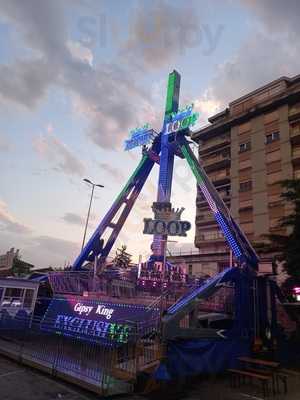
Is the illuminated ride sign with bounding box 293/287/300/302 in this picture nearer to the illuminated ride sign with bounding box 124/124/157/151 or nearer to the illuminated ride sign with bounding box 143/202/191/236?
the illuminated ride sign with bounding box 143/202/191/236

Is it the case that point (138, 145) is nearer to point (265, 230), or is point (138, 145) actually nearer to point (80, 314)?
Answer: point (265, 230)

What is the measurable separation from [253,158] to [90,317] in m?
40.7

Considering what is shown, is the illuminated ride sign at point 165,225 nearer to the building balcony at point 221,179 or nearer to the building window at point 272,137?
the building window at point 272,137

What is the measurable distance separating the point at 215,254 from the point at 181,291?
25780 mm

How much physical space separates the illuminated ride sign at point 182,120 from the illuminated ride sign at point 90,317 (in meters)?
22.3

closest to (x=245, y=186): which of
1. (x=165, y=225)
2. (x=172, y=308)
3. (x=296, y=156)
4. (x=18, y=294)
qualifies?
(x=296, y=156)

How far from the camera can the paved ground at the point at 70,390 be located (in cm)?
902

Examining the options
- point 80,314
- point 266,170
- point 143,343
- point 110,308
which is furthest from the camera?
point 266,170

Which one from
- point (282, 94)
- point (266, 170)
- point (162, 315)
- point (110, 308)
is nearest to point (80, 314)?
point (110, 308)

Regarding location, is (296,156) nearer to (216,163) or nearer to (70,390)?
(216,163)

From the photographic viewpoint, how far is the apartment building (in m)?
46.4

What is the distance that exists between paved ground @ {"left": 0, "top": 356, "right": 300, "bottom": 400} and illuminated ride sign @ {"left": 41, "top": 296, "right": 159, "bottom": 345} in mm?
2105

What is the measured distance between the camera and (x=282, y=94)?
160ft

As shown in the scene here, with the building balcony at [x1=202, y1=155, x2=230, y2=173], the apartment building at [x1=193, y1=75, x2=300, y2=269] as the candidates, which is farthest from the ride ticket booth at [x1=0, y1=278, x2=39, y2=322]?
the building balcony at [x1=202, y1=155, x2=230, y2=173]
